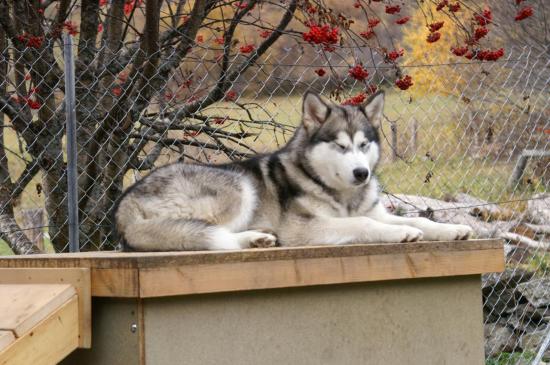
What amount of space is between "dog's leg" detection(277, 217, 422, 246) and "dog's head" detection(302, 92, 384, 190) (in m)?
0.18

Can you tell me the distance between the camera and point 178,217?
282 centimetres

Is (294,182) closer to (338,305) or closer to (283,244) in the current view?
(283,244)

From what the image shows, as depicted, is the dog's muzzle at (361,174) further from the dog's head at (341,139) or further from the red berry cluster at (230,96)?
the red berry cluster at (230,96)

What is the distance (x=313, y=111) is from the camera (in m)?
3.18

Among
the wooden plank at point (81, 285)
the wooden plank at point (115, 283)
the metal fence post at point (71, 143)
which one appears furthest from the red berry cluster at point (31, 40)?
the wooden plank at point (115, 283)

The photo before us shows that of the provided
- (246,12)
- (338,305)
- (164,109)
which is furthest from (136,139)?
(338,305)

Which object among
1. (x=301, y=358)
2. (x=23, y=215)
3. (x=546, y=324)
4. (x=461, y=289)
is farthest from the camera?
(x=23, y=215)

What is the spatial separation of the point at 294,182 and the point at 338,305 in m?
0.67

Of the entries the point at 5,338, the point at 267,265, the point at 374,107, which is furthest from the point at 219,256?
the point at 374,107

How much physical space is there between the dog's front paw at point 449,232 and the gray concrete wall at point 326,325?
6.4 inches

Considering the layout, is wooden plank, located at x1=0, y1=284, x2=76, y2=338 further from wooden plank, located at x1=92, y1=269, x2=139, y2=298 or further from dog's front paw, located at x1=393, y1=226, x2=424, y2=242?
dog's front paw, located at x1=393, y1=226, x2=424, y2=242

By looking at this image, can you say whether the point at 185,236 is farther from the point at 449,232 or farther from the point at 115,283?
the point at 449,232

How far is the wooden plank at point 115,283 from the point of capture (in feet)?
7.02

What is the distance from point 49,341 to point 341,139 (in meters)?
1.43
